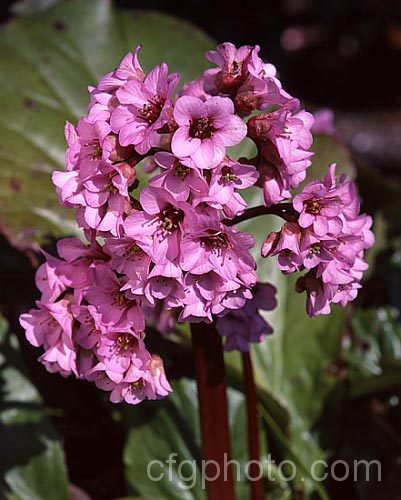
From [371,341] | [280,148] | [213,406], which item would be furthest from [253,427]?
[371,341]

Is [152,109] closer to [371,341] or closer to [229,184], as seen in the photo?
[229,184]

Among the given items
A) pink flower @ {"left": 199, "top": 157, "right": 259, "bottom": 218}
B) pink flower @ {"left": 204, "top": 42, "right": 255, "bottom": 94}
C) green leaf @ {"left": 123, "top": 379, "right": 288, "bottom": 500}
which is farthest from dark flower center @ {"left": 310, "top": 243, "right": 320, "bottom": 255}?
green leaf @ {"left": 123, "top": 379, "right": 288, "bottom": 500}

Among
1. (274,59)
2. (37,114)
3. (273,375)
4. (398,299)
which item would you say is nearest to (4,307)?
(37,114)

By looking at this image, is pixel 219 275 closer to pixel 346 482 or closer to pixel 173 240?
pixel 173 240

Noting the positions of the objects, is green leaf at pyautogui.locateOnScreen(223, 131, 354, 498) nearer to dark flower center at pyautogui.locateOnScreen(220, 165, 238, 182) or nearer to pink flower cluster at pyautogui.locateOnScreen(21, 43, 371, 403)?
pink flower cluster at pyautogui.locateOnScreen(21, 43, 371, 403)

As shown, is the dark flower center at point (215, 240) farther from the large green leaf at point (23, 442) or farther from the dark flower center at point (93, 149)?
the large green leaf at point (23, 442)

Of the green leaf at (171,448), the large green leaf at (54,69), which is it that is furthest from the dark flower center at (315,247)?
the large green leaf at (54,69)
